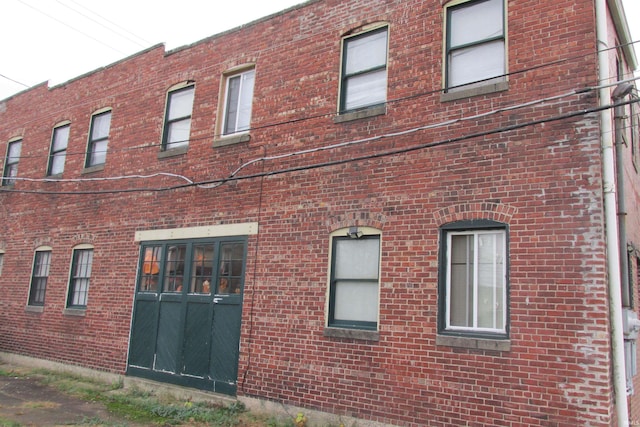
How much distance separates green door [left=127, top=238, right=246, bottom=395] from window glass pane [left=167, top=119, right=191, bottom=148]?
2.30 m

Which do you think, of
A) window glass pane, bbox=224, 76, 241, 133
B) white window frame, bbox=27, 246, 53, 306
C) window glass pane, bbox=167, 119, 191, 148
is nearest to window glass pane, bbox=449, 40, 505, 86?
window glass pane, bbox=224, 76, 241, 133

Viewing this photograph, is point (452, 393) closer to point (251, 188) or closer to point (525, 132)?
point (525, 132)

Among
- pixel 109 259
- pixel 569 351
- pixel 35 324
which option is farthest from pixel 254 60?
pixel 35 324

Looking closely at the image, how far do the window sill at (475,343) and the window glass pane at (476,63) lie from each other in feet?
12.8

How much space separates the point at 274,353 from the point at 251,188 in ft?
10.4

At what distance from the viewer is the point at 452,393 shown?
7230mm

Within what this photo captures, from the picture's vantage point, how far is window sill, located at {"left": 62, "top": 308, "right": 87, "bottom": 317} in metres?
12.7

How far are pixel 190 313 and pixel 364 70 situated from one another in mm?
5887

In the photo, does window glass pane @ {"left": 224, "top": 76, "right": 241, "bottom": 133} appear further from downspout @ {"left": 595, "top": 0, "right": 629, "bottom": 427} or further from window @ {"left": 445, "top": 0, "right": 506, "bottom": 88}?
downspout @ {"left": 595, "top": 0, "right": 629, "bottom": 427}

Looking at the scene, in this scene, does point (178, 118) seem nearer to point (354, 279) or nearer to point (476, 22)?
point (354, 279)

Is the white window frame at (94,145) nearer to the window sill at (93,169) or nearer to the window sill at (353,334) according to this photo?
the window sill at (93,169)

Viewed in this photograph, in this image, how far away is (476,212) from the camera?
297 inches

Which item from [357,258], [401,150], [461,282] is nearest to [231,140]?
[357,258]

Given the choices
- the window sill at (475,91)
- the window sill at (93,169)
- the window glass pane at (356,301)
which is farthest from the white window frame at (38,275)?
the window sill at (475,91)
